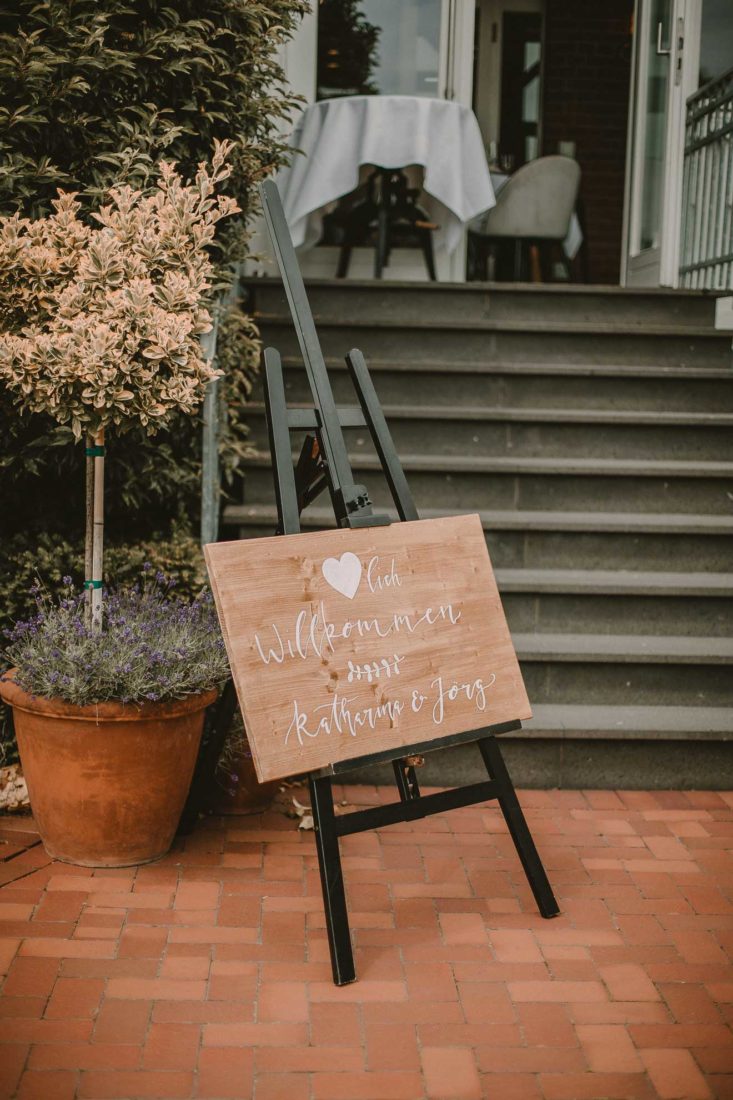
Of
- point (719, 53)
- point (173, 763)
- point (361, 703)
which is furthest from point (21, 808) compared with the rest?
point (719, 53)

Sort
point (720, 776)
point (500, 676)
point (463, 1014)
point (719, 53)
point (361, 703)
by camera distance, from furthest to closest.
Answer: point (719, 53) → point (720, 776) → point (500, 676) → point (361, 703) → point (463, 1014)

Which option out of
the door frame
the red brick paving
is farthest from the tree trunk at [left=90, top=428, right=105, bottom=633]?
the door frame

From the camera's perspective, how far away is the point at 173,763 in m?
2.63

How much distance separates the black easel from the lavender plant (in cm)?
49

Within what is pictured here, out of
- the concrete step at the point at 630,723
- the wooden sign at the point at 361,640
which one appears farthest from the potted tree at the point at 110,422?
the concrete step at the point at 630,723

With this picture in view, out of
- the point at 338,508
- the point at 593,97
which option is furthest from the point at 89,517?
the point at 593,97

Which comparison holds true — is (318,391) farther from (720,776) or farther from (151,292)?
(720,776)

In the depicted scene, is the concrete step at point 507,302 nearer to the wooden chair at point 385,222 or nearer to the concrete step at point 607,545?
the wooden chair at point 385,222

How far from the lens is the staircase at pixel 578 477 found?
3.35m

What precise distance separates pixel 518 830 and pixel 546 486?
1797 mm

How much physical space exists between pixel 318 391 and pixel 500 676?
812 millimetres

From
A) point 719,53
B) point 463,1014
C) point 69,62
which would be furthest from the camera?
point 719,53

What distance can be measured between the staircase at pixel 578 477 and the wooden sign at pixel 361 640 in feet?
2.95

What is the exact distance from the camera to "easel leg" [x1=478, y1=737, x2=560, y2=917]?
8.05ft
